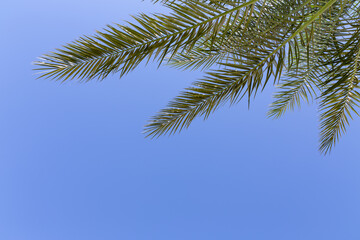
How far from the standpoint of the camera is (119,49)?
300 centimetres

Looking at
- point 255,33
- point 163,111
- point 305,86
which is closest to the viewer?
point 255,33

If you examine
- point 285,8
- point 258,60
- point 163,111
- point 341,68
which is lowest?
point 163,111

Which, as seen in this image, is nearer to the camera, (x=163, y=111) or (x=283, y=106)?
(x=163, y=111)

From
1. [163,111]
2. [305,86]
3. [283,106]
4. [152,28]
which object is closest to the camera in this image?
[152,28]

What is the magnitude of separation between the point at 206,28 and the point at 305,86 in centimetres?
291

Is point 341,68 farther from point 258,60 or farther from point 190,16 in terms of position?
point 190,16

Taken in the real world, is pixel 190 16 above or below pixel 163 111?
above

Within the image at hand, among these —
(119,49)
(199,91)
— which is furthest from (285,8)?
(119,49)

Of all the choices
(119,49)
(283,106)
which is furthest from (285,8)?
(283,106)

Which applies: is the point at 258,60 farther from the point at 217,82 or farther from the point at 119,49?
the point at 119,49

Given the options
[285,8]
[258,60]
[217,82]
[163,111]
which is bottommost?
[163,111]

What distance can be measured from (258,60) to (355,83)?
1587mm

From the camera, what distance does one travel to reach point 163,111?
160 inches

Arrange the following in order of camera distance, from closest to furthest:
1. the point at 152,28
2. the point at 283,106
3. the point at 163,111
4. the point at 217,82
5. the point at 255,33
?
the point at 152,28
the point at 255,33
the point at 217,82
the point at 163,111
the point at 283,106
